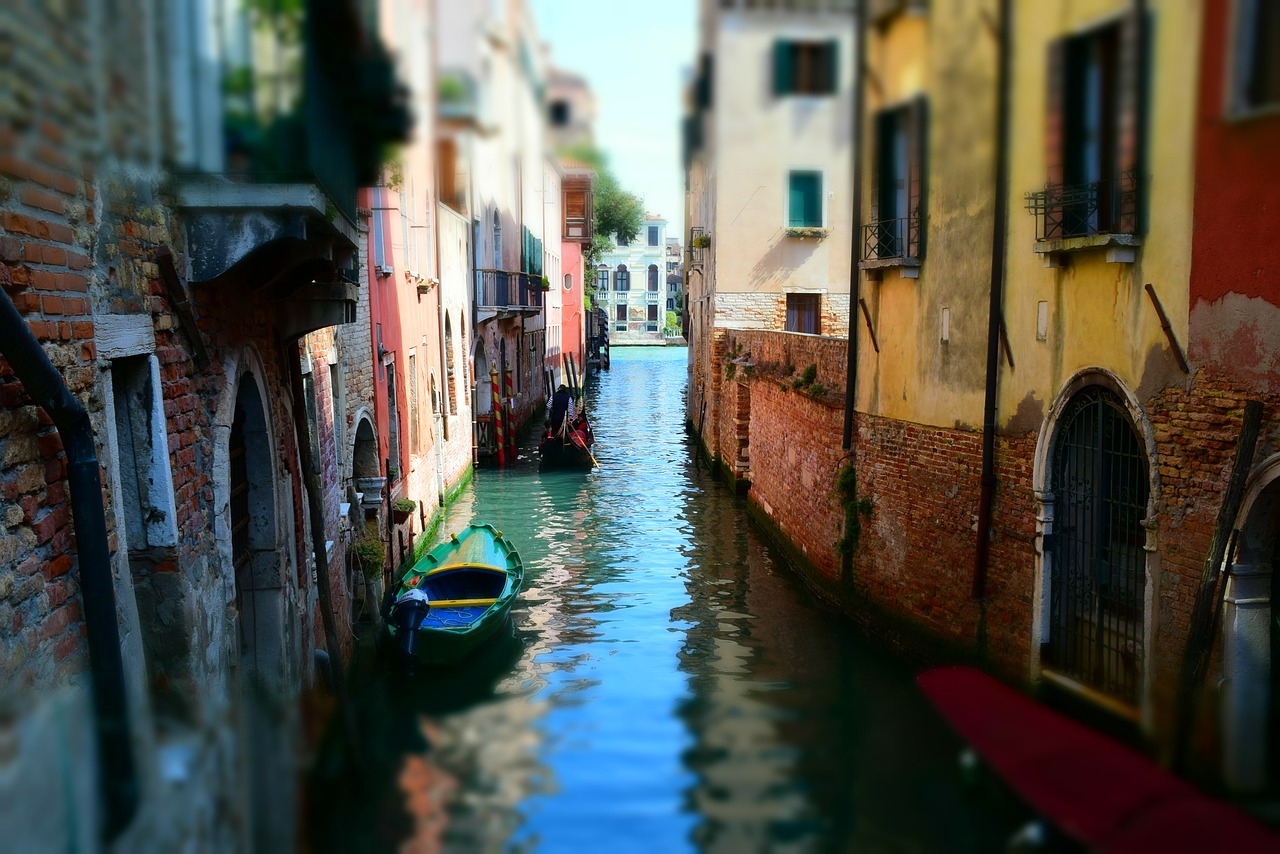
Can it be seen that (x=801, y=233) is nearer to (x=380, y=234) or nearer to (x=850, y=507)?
(x=850, y=507)

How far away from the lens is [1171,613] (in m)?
4.88

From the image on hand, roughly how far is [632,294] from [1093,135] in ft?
151

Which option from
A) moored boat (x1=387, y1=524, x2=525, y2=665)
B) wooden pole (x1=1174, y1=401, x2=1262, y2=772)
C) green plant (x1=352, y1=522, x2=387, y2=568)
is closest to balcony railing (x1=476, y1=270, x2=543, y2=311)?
moored boat (x1=387, y1=524, x2=525, y2=665)

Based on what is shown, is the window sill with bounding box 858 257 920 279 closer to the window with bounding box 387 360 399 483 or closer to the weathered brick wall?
the weathered brick wall

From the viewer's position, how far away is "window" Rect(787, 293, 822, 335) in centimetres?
1572

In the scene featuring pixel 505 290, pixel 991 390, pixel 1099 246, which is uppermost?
pixel 505 290

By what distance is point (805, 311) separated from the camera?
1584cm

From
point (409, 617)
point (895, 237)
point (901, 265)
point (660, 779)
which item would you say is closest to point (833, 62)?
point (660, 779)

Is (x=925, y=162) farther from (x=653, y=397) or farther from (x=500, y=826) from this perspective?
(x=653, y=397)

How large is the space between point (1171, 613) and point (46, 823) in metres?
4.75

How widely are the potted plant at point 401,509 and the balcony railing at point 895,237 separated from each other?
4.60 m

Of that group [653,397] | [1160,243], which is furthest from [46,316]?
Result: [653,397]

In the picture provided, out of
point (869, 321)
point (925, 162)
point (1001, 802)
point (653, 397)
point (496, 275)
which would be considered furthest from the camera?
point (653, 397)

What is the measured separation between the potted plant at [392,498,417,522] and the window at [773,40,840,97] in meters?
7.96
